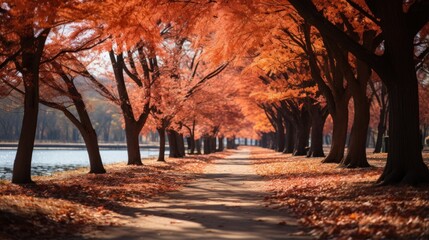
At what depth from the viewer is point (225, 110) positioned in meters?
50.8

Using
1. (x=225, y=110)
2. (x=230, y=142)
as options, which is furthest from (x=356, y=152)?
(x=230, y=142)

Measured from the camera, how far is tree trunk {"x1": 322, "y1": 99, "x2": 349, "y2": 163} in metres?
23.0

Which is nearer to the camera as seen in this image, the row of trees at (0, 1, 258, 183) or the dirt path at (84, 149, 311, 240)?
the dirt path at (84, 149, 311, 240)

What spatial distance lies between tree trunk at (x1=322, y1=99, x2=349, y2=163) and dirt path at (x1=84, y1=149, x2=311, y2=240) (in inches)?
441

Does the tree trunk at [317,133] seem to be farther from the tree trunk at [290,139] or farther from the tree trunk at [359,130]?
the tree trunk at [359,130]

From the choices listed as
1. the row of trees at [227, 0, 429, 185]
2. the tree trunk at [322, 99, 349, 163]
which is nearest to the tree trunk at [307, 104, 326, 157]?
the row of trees at [227, 0, 429, 185]

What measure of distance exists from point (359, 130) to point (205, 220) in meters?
11.9

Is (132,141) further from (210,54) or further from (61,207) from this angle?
(61,207)

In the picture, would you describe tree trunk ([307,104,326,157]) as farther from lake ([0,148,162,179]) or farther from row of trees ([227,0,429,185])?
lake ([0,148,162,179])

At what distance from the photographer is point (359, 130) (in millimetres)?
19000

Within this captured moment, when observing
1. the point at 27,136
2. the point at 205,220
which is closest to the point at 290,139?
the point at 27,136

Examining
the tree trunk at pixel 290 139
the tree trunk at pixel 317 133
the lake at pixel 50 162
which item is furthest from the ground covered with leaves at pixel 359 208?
the tree trunk at pixel 290 139

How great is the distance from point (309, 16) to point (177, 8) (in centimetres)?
Answer: 440

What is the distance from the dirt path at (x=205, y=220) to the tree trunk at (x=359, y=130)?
7.52 metres
